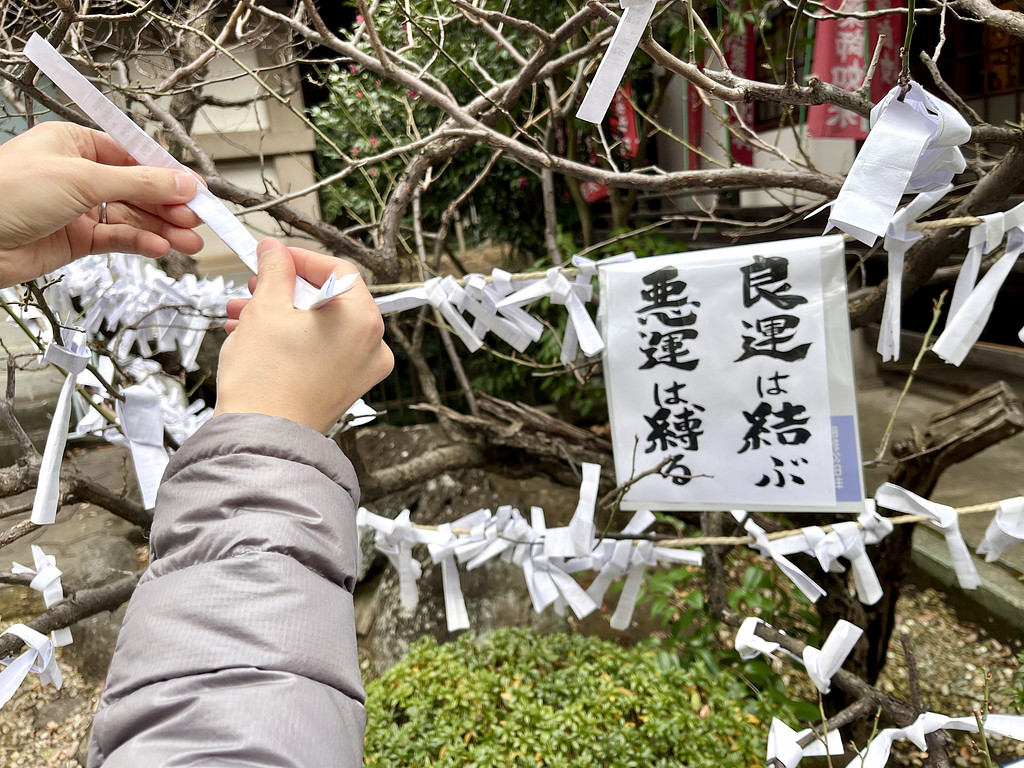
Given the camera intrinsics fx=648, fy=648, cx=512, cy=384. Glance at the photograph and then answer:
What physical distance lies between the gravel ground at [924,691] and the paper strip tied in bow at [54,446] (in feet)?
2.32

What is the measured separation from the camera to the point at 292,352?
91cm

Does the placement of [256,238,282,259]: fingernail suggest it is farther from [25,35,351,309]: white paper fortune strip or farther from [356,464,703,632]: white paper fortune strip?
[356,464,703,632]: white paper fortune strip

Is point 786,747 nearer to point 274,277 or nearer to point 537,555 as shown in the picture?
point 537,555

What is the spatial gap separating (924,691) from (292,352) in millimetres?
3218

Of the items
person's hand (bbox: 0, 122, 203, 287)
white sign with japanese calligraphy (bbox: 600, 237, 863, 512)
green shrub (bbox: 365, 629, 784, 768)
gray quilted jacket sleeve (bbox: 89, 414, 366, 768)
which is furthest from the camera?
green shrub (bbox: 365, 629, 784, 768)

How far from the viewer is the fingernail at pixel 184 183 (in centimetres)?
106

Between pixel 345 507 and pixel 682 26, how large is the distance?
12.1ft

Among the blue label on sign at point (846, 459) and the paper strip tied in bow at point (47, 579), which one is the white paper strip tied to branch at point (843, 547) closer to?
the blue label on sign at point (846, 459)

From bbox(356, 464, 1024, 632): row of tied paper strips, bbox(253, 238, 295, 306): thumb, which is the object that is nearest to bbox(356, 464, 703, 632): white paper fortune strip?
bbox(356, 464, 1024, 632): row of tied paper strips

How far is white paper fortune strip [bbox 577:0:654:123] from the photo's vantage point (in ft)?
3.40

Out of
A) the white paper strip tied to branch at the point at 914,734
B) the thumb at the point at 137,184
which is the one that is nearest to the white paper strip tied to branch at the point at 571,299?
the thumb at the point at 137,184

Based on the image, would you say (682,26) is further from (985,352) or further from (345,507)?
(345,507)

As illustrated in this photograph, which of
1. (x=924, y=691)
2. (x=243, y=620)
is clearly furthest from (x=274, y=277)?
(x=924, y=691)

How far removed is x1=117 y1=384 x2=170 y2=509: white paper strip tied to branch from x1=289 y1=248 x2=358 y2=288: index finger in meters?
0.78
